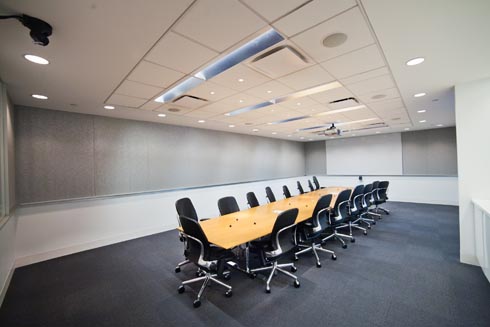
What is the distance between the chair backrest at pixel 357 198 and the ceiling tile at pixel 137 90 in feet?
14.5

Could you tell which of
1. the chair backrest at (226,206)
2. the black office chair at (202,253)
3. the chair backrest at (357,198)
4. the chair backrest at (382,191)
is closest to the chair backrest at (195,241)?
the black office chair at (202,253)

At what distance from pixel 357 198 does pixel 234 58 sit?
420cm

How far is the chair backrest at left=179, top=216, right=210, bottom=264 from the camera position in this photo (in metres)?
2.35

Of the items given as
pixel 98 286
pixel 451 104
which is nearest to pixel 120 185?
pixel 98 286

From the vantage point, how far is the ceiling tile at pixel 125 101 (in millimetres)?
3410

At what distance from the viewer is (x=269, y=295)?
102 inches

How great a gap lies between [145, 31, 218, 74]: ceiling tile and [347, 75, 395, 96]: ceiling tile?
2.26 m

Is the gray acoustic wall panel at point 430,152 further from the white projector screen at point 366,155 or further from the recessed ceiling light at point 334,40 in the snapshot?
the recessed ceiling light at point 334,40

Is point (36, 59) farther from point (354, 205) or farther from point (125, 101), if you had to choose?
point (354, 205)

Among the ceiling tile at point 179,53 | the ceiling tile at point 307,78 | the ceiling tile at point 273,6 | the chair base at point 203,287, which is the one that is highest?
the ceiling tile at point 307,78

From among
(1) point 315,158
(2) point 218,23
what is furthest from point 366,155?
(2) point 218,23

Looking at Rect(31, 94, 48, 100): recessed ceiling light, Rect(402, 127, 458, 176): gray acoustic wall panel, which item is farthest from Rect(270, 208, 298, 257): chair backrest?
Rect(402, 127, 458, 176): gray acoustic wall panel

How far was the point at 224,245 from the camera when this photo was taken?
229 centimetres

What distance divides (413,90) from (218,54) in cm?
332
